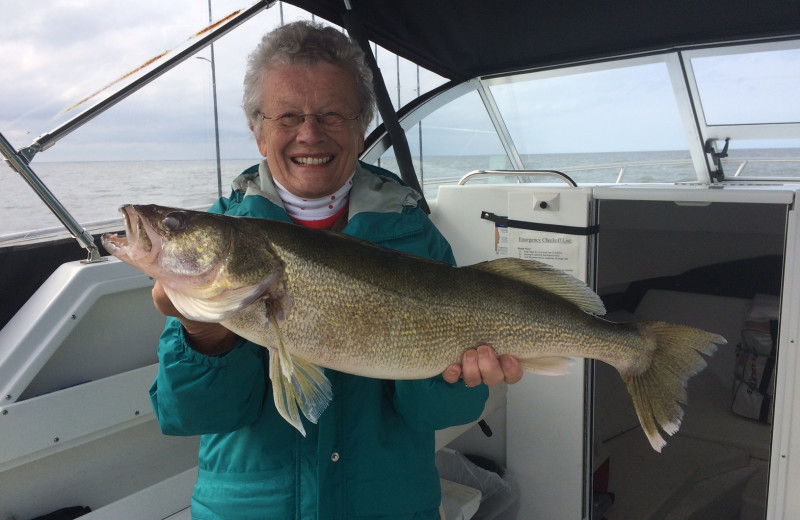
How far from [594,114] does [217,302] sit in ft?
33.7

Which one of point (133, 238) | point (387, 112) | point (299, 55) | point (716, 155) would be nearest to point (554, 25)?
point (387, 112)

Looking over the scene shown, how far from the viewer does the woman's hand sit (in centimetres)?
140

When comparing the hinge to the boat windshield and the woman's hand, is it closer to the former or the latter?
the boat windshield

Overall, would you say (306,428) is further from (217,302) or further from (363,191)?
(363,191)

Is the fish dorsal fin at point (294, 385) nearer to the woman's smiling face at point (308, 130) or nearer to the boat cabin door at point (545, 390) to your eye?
the woman's smiling face at point (308, 130)

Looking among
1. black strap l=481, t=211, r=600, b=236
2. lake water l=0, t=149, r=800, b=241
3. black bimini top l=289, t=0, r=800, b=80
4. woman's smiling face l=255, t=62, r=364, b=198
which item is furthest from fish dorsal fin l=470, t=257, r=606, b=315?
black bimini top l=289, t=0, r=800, b=80

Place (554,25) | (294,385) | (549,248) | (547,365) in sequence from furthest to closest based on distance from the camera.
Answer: (554,25), (549,248), (547,365), (294,385)

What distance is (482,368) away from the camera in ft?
5.16

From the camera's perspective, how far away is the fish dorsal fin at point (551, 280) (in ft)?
5.64

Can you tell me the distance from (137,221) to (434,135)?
16.1 ft

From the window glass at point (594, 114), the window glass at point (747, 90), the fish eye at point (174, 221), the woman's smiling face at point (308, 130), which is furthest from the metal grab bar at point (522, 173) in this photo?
the window glass at point (747, 90)

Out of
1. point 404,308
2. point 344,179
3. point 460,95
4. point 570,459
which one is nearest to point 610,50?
point 460,95

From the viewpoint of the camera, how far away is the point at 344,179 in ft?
6.03

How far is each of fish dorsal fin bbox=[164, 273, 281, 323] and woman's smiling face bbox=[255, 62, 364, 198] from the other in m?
0.50
